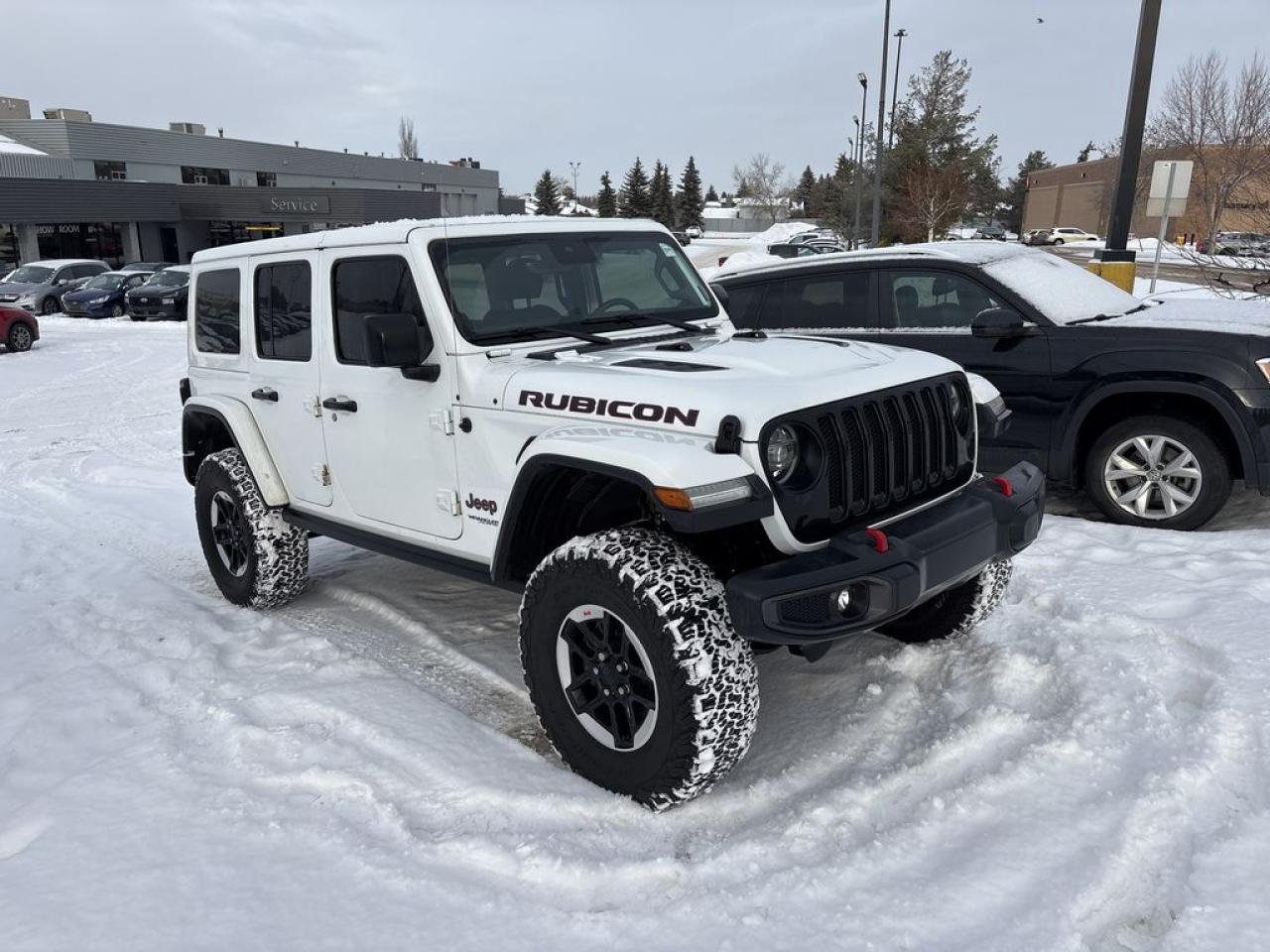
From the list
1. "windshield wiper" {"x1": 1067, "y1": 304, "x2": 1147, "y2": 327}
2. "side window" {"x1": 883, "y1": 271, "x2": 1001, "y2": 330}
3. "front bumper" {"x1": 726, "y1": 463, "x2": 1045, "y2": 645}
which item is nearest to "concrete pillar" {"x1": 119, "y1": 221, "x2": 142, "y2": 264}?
"side window" {"x1": 883, "y1": 271, "x2": 1001, "y2": 330}

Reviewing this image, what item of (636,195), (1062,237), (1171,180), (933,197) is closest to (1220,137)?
(1171,180)

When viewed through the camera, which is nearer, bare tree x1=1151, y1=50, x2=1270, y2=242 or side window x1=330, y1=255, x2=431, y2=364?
side window x1=330, y1=255, x2=431, y2=364

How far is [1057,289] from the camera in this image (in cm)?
620

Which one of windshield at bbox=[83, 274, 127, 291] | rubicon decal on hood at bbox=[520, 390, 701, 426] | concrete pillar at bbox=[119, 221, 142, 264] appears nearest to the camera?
rubicon decal on hood at bbox=[520, 390, 701, 426]

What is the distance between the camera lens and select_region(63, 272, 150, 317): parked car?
81.7 ft

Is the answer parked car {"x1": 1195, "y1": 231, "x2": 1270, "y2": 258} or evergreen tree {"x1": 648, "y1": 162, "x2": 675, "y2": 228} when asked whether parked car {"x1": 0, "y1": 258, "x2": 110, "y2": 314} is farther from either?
evergreen tree {"x1": 648, "y1": 162, "x2": 675, "y2": 228}

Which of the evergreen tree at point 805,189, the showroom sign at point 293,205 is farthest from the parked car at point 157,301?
the evergreen tree at point 805,189

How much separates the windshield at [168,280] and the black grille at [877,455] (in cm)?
2500

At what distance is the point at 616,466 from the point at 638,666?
656 millimetres

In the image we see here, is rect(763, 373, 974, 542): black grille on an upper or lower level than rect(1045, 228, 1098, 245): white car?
lower

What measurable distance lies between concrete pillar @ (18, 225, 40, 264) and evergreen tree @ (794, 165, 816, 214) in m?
72.9

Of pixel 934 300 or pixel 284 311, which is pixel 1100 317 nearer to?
pixel 934 300

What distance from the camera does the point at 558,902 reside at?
2711mm

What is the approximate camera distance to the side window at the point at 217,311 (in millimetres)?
5109
